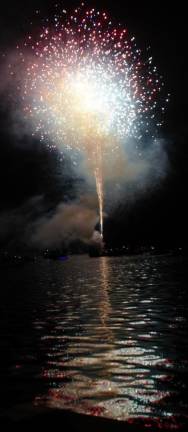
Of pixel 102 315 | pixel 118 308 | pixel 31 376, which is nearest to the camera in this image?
pixel 31 376

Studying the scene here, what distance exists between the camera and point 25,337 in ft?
97.3

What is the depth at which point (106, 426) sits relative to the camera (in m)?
12.6

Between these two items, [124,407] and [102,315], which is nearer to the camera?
[124,407]

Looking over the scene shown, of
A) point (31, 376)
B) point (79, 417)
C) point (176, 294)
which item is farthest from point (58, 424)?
point (176, 294)

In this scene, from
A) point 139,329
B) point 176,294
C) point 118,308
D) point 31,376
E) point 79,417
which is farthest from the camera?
point 176,294

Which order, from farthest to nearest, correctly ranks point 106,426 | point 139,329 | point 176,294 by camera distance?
point 176,294 → point 139,329 → point 106,426

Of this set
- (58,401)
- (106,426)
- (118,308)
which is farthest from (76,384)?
(118,308)

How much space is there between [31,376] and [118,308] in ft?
73.0

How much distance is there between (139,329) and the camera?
29266 mm

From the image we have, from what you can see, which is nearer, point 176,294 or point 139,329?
point 139,329

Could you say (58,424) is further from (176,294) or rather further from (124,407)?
(176,294)

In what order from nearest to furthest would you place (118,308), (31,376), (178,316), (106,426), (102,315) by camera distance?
1. (106,426)
2. (31,376)
3. (178,316)
4. (102,315)
5. (118,308)

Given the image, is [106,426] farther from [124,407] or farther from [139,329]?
[139,329]

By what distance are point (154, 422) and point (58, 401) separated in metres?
3.76
